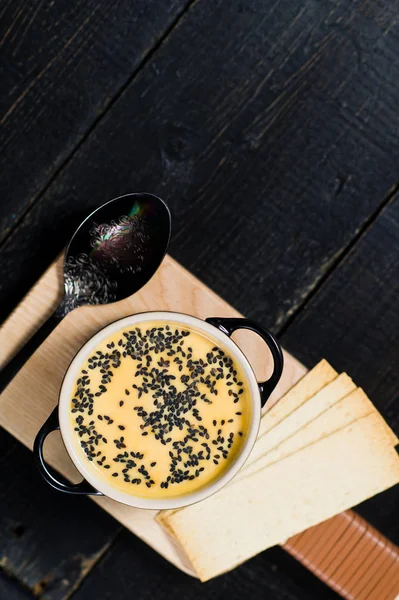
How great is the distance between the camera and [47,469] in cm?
94

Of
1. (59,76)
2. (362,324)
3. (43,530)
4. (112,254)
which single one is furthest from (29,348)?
(362,324)

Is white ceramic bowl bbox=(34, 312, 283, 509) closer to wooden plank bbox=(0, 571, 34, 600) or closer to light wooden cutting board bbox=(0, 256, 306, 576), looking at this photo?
light wooden cutting board bbox=(0, 256, 306, 576)

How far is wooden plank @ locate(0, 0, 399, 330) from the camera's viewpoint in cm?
116

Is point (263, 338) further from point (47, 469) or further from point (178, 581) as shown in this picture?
point (178, 581)

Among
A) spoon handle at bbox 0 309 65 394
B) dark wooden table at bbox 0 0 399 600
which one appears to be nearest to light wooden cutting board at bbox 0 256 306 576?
Answer: spoon handle at bbox 0 309 65 394

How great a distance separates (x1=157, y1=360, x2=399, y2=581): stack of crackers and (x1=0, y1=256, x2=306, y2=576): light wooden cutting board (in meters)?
0.07

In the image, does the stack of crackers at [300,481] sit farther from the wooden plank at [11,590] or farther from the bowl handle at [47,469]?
the wooden plank at [11,590]

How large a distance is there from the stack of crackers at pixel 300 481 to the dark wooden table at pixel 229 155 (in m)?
0.13

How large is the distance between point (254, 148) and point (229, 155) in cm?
5

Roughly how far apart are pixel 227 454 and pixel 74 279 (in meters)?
0.38

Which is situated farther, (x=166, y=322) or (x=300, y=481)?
(x=300, y=481)

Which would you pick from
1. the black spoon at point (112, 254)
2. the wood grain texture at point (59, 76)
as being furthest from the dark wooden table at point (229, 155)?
the black spoon at point (112, 254)

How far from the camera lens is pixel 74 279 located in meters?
1.04

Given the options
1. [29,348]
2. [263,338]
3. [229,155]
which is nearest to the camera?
[263,338]
